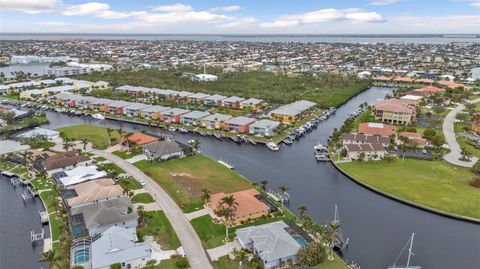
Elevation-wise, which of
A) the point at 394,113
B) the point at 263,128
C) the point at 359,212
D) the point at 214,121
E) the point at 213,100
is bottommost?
the point at 359,212

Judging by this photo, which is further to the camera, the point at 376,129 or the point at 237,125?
the point at 237,125

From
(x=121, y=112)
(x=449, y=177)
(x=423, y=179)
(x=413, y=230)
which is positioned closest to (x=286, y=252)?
(x=413, y=230)

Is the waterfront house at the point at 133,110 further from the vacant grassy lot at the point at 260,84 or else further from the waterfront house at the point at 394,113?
the waterfront house at the point at 394,113

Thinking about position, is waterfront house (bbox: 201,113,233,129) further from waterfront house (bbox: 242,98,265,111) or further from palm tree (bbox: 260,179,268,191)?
palm tree (bbox: 260,179,268,191)

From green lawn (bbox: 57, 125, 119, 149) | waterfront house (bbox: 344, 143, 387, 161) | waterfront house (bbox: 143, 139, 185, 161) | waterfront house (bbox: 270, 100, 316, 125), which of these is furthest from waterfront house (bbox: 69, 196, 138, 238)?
waterfront house (bbox: 270, 100, 316, 125)

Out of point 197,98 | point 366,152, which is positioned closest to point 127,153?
point 366,152

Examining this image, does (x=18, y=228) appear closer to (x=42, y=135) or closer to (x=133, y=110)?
(x=42, y=135)

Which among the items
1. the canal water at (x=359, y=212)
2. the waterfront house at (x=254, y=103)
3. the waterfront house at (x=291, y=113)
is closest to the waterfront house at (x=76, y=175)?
the canal water at (x=359, y=212)
